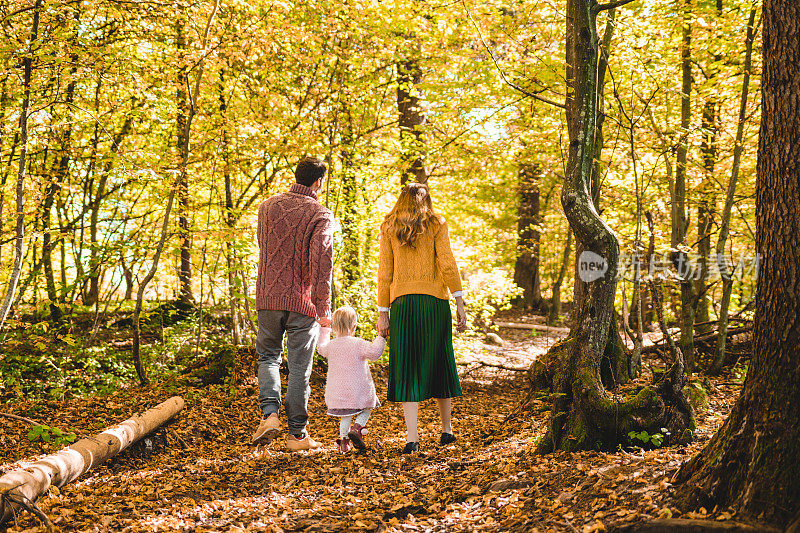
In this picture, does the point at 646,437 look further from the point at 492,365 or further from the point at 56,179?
the point at 56,179

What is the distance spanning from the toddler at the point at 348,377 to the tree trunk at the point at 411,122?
4.74 m

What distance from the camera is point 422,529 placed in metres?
2.98

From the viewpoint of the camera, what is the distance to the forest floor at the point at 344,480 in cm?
291

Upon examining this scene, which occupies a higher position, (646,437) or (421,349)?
(421,349)

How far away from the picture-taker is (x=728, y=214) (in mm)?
6773

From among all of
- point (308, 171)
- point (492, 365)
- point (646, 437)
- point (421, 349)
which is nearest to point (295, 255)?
point (308, 171)

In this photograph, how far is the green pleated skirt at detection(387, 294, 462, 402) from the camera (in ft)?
15.2

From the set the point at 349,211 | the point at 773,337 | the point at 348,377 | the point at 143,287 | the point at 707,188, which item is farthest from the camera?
the point at 707,188

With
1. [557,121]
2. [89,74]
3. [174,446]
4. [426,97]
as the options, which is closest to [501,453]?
[174,446]

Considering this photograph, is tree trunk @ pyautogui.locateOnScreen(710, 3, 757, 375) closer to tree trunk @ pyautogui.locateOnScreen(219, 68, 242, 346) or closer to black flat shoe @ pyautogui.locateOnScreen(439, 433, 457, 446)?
black flat shoe @ pyautogui.locateOnScreen(439, 433, 457, 446)

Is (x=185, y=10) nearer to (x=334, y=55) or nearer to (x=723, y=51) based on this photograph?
(x=334, y=55)

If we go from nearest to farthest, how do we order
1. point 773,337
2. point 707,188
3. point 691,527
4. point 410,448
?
point 691,527 < point 773,337 < point 410,448 < point 707,188

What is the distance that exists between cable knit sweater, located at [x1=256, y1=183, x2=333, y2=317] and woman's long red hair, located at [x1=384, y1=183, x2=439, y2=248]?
0.60m

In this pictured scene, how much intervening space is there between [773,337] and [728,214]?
5.11 m
